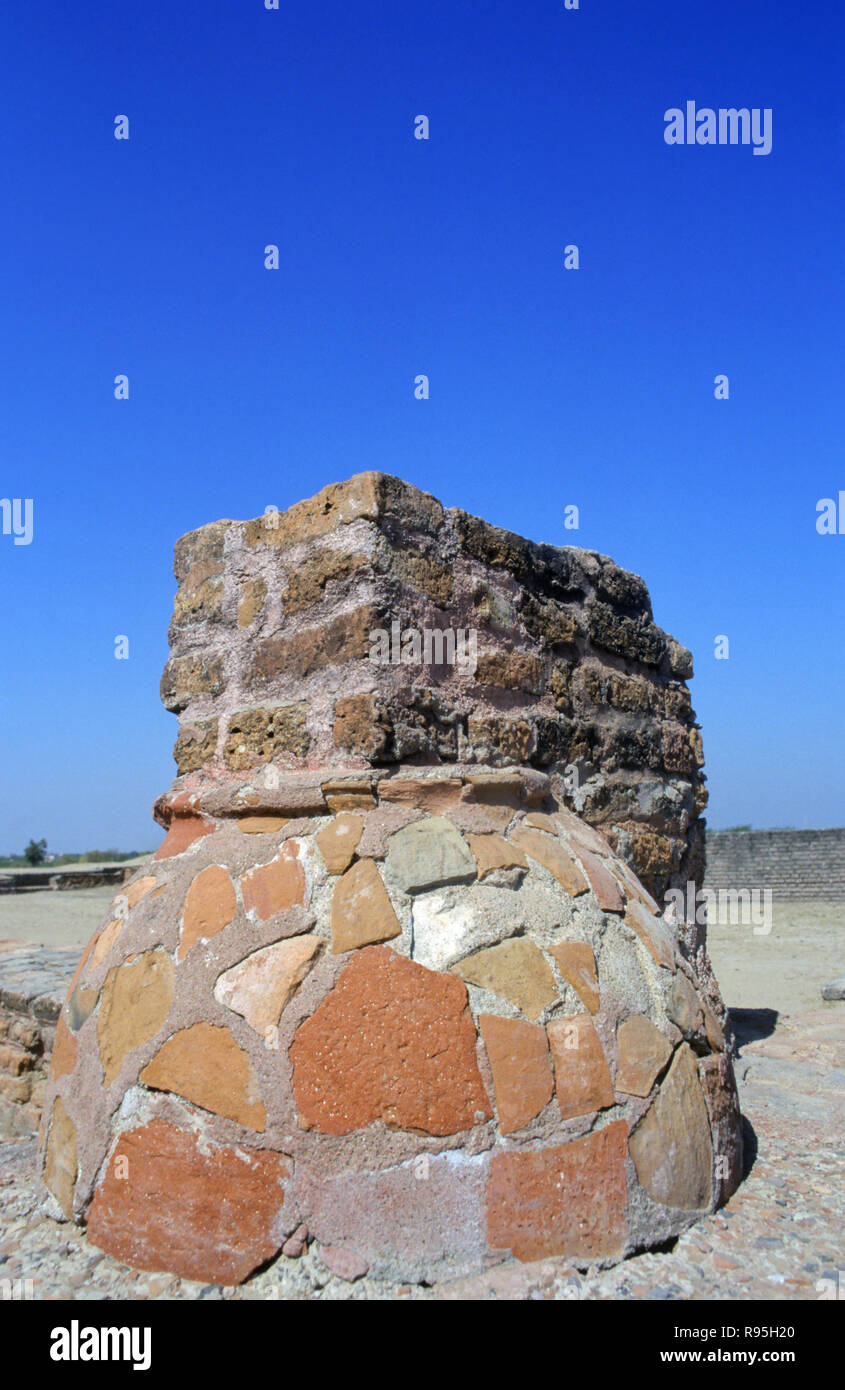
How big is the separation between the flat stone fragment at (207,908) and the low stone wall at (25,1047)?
182 cm

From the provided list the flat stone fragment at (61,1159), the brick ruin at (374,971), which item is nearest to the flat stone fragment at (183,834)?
the brick ruin at (374,971)

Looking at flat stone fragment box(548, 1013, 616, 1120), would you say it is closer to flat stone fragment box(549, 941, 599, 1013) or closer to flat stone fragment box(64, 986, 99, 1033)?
flat stone fragment box(549, 941, 599, 1013)

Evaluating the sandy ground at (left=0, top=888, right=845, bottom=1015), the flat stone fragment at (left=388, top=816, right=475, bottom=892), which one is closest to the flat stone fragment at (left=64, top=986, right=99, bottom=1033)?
the flat stone fragment at (left=388, top=816, right=475, bottom=892)

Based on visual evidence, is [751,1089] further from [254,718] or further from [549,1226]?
[254,718]

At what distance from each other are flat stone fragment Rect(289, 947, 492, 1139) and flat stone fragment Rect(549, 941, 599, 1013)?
0.25 m

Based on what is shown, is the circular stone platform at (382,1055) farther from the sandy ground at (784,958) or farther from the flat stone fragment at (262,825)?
the sandy ground at (784,958)

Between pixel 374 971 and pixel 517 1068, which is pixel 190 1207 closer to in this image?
pixel 374 971

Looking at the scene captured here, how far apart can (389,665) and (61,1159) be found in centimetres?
128

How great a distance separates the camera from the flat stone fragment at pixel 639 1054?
1854mm

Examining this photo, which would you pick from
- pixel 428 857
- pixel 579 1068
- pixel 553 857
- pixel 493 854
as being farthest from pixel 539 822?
pixel 579 1068

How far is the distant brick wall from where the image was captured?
1462cm

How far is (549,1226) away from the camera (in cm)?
167

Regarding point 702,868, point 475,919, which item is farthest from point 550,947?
point 702,868
